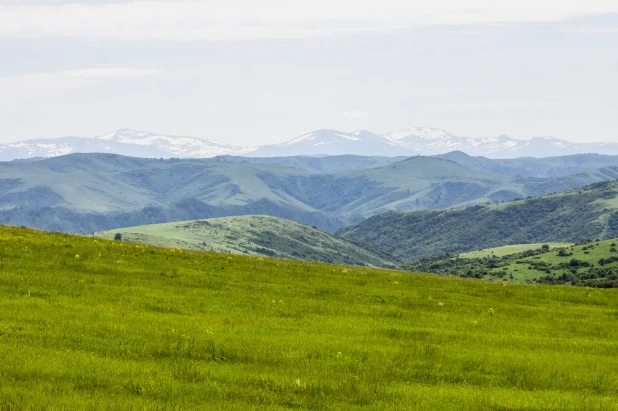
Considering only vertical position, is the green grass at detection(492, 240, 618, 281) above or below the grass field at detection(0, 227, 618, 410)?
below

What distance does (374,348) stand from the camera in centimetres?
2259

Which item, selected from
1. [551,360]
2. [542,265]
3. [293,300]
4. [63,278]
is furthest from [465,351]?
[542,265]

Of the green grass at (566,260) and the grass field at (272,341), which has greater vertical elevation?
the grass field at (272,341)

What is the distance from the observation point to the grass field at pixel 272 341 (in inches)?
673

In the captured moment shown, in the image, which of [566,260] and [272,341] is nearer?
[272,341]

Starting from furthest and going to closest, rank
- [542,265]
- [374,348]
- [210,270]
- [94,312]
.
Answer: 1. [542,265]
2. [210,270]
3. [94,312]
4. [374,348]

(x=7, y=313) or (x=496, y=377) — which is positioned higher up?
(x=7, y=313)

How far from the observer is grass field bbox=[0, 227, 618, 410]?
56.1ft

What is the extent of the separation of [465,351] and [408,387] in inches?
203

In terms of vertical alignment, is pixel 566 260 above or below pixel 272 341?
below

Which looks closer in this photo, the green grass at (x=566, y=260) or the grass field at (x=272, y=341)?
the grass field at (x=272, y=341)

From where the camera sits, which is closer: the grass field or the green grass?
the grass field

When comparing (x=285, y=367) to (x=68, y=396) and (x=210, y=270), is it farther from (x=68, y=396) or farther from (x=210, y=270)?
(x=210, y=270)

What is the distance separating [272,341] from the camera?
22.3 m
